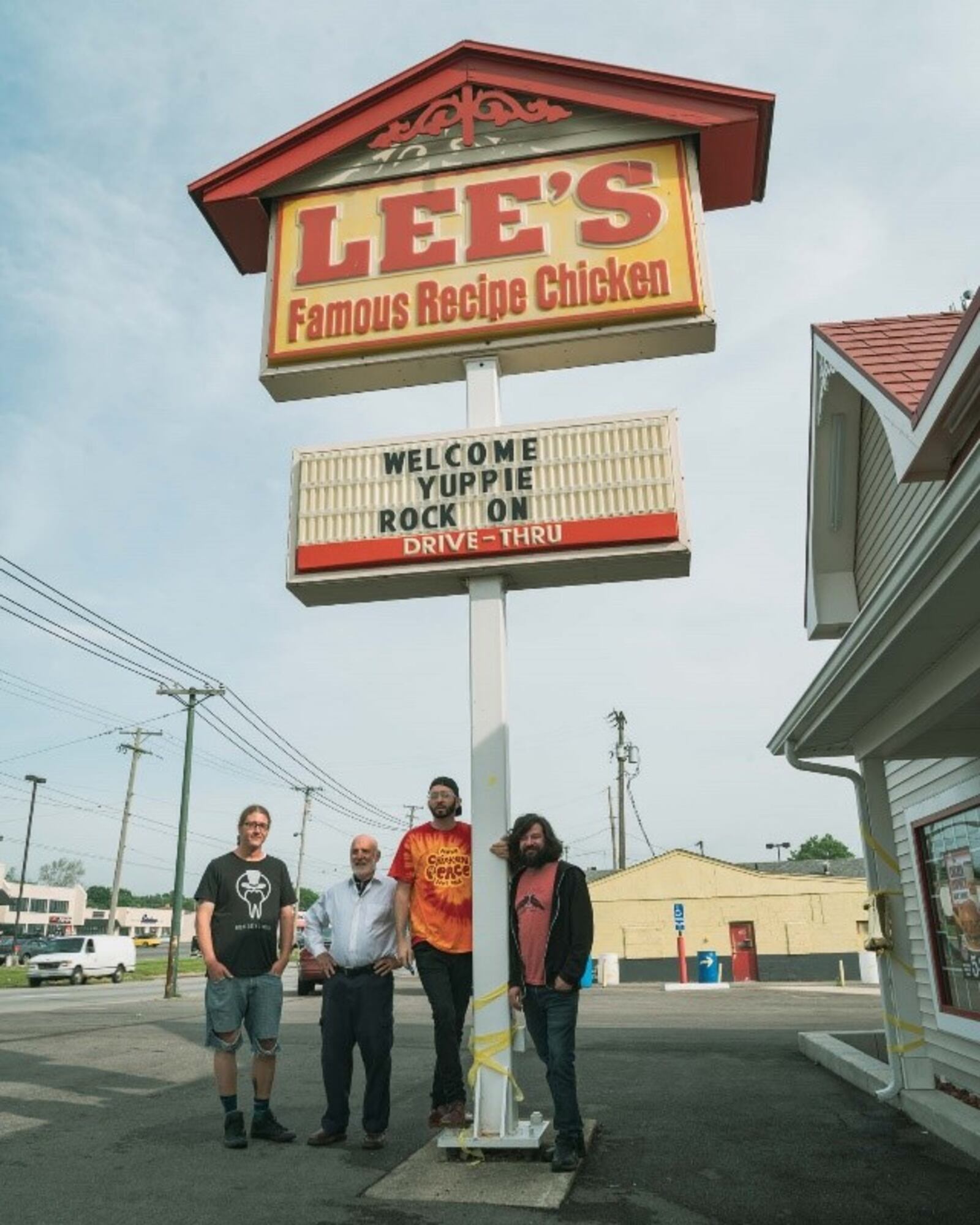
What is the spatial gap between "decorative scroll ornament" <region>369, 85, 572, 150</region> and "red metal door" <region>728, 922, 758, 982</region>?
33525 mm

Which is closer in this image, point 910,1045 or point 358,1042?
point 358,1042

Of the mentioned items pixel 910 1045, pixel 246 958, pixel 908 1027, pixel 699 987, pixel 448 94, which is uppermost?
pixel 448 94

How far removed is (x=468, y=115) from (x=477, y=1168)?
749 centimetres

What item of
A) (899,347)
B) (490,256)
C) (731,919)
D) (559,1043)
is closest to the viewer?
(559,1043)

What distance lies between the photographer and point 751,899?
36.3m

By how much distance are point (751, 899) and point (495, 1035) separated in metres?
33.6

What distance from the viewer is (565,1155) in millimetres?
4754

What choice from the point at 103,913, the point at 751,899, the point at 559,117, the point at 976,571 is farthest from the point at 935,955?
the point at 103,913

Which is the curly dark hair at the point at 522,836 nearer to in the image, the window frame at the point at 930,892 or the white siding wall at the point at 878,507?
the window frame at the point at 930,892

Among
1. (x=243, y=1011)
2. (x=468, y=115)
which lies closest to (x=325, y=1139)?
(x=243, y=1011)

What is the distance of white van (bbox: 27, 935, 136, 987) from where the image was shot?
33875mm

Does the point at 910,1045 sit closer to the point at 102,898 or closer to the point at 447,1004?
the point at 447,1004

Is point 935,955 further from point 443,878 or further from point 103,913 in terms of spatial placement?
point 103,913

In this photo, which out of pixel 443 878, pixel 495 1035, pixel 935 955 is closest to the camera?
pixel 495 1035
